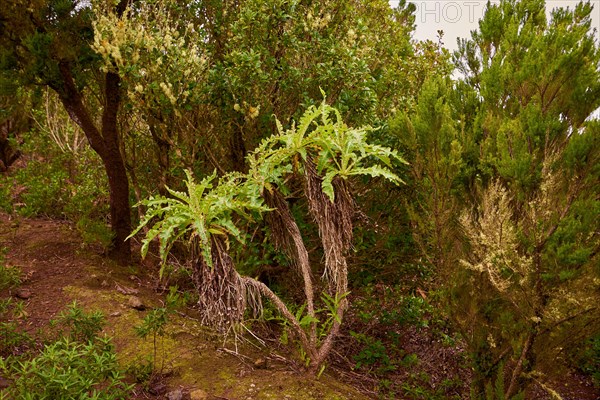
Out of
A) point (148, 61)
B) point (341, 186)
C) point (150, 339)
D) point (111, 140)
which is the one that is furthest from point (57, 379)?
point (111, 140)

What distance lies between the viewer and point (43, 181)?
842cm

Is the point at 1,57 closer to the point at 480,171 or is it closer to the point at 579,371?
the point at 480,171

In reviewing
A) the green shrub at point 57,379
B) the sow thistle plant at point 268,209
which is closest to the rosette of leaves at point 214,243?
the sow thistle plant at point 268,209

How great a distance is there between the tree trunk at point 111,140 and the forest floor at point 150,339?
1.44 ft

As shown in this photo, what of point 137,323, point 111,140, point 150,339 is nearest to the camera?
point 150,339

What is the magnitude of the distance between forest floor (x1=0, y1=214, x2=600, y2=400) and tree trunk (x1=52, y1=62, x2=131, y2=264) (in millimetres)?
437

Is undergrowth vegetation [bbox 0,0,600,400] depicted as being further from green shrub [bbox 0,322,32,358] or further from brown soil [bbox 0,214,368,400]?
brown soil [bbox 0,214,368,400]

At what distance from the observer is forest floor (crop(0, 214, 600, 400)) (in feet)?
14.5

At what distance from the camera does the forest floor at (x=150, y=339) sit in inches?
173

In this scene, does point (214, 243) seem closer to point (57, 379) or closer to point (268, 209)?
point (268, 209)

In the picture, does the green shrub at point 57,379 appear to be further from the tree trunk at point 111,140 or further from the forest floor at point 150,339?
the tree trunk at point 111,140

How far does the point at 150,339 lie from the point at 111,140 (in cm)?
280

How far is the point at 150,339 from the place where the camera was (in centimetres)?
511

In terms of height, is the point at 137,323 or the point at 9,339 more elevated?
the point at 137,323
